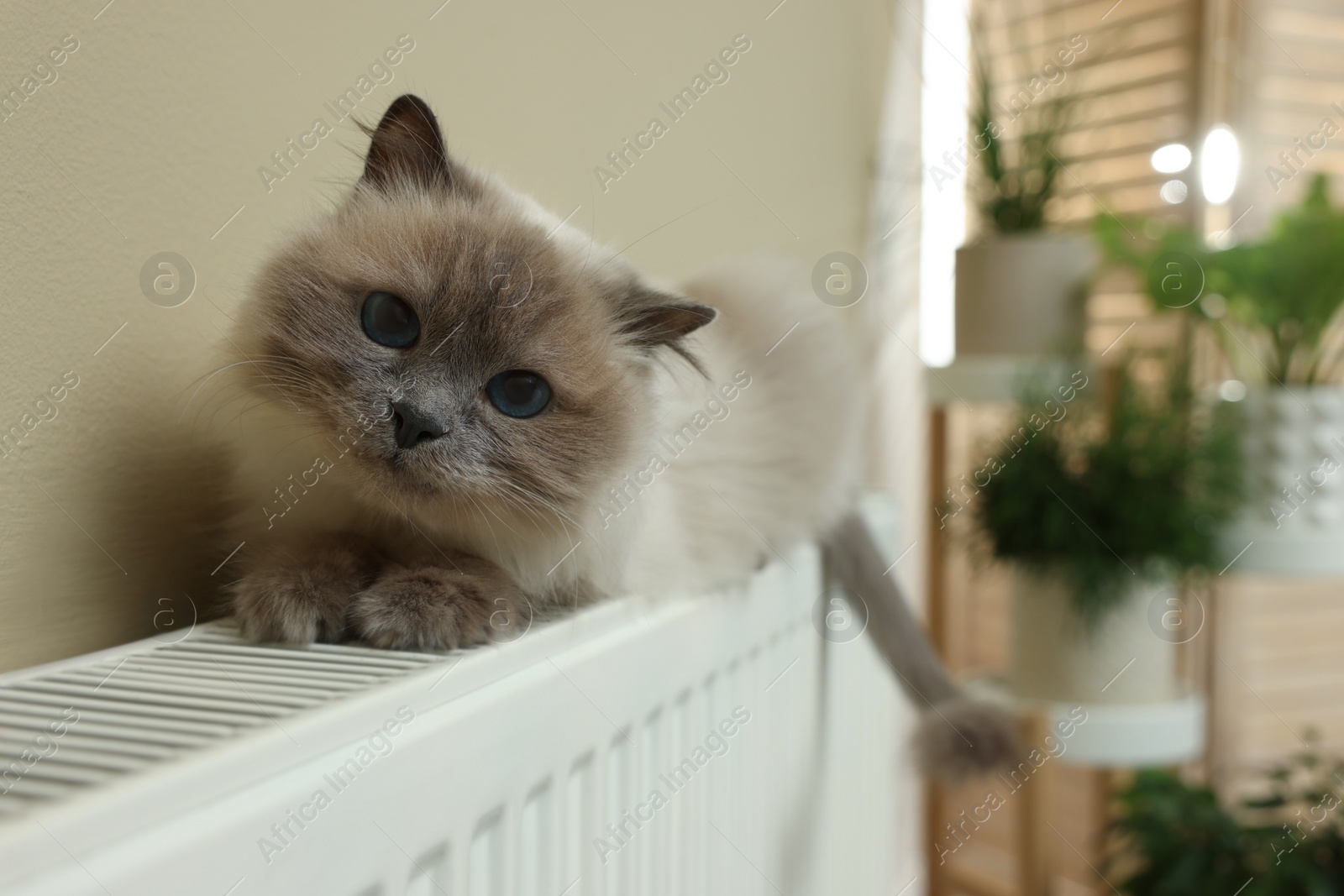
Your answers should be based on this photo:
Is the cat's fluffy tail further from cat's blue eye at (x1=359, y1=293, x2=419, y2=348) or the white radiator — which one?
cat's blue eye at (x1=359, y1=293, x2=419, y2=348)

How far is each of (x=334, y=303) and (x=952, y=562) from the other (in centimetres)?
257

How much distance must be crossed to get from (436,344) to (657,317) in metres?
0.19

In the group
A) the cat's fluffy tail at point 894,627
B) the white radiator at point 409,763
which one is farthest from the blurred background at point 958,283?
the white radiator at point 409,763

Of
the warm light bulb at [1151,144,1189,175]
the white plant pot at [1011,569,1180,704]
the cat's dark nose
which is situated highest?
the warm light bulb at [1151,144,1189,175]

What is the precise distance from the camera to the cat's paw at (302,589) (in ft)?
1.87

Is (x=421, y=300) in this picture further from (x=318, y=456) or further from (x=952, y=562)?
(x=952, y=562)

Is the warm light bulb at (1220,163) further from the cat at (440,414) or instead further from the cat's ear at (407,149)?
the cat's ear at (407,149)

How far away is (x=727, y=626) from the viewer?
89 cm

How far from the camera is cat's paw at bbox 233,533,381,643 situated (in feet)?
1.87

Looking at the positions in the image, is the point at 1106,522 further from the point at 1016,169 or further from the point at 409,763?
the point at 409,763

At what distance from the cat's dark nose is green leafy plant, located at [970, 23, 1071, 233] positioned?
188 cm

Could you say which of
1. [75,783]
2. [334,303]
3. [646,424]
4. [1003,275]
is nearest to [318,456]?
[334,303]

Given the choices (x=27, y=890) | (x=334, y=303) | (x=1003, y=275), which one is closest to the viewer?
(x=27, y=890)

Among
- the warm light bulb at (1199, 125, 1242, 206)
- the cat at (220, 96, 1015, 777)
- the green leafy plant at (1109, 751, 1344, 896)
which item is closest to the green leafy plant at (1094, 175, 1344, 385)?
the warm light bulb at (1199, 125, 1242, 206)
